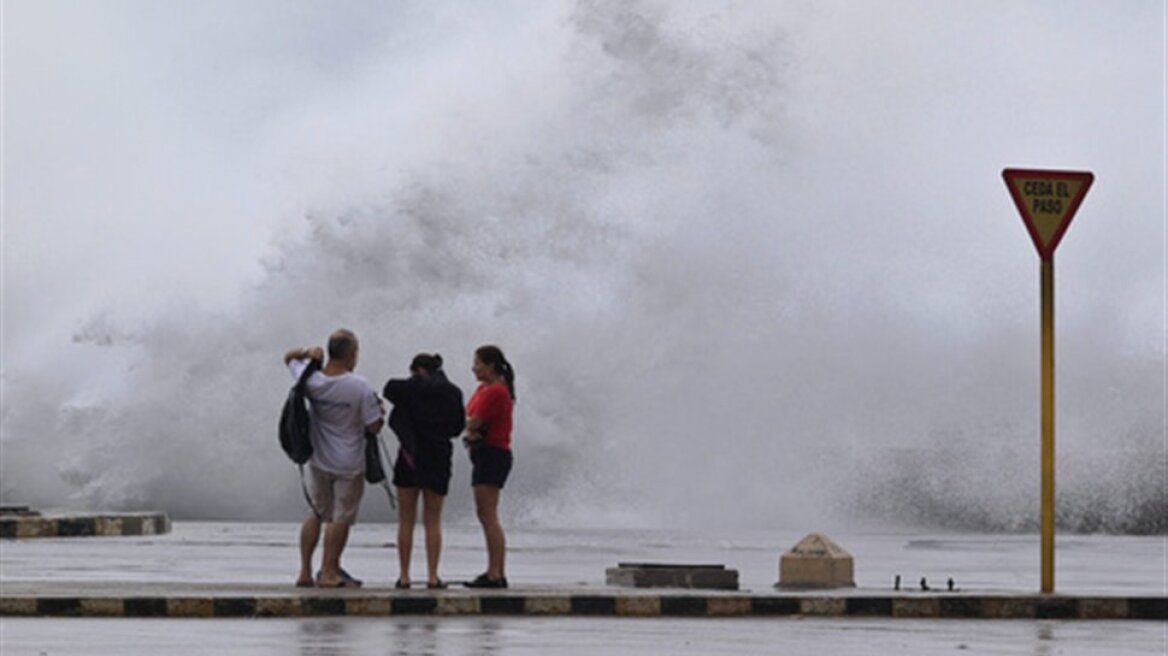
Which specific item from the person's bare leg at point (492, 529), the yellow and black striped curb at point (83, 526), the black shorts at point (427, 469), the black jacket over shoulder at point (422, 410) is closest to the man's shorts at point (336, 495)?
the black shorts at point (427, 469)

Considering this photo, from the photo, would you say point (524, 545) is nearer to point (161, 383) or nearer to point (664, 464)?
point (664, 464)

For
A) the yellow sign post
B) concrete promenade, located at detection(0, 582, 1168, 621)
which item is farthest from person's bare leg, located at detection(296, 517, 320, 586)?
the yellow sign post

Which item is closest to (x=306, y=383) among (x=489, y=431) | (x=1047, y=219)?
(x=489, y=431)

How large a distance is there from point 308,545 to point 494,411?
1555 mm

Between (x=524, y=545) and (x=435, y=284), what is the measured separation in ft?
60.2

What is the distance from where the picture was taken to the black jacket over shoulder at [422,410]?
61.3 feet

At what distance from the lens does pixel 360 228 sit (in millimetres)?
48281

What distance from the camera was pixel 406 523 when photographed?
1872cm

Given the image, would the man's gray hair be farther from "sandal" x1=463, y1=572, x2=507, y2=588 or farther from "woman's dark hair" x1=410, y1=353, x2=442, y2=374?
"sandal" x1=463, y1=572, x2=507, y2=588

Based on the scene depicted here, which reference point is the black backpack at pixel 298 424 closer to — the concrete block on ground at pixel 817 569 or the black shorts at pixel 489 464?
the black shorts at pixel 489 464

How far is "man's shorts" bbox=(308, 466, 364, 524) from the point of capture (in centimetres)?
1848

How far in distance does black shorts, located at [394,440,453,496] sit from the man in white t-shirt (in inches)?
12.6

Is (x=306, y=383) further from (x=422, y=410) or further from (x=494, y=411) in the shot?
(x=494, y=411)

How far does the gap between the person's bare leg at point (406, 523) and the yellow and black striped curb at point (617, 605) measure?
104cm
